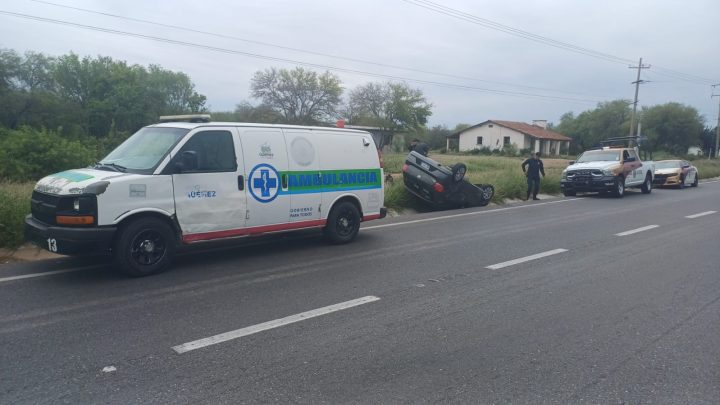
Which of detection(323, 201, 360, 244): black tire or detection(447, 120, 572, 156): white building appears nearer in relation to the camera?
detection(323, 201, 360, 244): black tire

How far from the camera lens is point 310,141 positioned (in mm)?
8812

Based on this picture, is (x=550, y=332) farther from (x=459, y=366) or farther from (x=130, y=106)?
(x=130, y=106)

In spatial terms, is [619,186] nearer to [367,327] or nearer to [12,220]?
[367,327]

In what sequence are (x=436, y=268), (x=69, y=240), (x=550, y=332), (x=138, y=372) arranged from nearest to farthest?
(x=138, y=372) → (x=550, y=332) → (x=69, y=240) → (x=436, y=268)

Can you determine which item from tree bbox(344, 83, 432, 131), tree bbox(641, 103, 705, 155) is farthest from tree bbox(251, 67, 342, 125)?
tree bbox(641, 103, 705, 155)

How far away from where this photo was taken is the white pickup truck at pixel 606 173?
19766 millimetres

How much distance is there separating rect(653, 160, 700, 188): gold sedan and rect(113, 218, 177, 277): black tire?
83.0 ft

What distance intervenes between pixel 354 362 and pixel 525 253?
5379 mm

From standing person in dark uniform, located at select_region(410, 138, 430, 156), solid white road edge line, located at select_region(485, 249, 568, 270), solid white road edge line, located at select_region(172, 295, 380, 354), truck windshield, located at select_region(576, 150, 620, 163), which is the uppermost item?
standing person in dark uniform, located at select_region(410, 138, 430, 156)

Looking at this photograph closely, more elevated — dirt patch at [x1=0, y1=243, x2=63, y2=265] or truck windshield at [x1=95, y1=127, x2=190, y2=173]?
truck windshield at [x1=95, y1=127, x2=190, y2=173]

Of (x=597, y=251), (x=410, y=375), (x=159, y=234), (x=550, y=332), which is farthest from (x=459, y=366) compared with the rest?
(x=597, y=251)

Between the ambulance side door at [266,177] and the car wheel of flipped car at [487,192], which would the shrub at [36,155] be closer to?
the ambulance side door at [266,177]

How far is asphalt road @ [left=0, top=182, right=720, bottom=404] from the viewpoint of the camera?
3.97 meters

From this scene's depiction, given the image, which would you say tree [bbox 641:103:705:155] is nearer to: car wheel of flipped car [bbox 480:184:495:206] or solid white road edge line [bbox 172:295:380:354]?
car wheel of flipped car [bbox 480:184:495:206]
